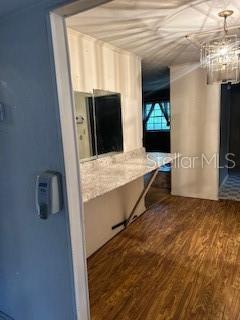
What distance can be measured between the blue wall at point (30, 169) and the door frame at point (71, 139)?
3 centimetres

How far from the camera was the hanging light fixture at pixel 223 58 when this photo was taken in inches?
77.6

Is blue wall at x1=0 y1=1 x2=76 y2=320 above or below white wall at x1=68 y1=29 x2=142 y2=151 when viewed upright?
below

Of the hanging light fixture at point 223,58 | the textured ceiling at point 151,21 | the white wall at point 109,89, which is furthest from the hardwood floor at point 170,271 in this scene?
the textured ceiling at point 151,21

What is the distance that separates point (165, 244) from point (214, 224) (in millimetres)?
855

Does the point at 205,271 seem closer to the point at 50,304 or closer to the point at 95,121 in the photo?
the point at 50,304

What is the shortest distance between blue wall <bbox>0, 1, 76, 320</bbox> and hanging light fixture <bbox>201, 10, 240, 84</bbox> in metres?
1.59

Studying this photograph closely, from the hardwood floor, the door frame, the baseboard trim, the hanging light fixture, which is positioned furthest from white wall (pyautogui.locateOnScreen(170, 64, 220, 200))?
the door frame

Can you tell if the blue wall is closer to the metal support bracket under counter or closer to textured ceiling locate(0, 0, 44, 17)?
textured ceiling locate(0, 0, 44, 17)

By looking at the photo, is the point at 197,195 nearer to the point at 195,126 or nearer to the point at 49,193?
the point at 195,126

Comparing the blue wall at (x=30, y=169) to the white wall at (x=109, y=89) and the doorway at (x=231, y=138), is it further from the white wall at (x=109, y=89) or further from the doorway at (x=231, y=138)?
the doorway at (x=231, y=138)

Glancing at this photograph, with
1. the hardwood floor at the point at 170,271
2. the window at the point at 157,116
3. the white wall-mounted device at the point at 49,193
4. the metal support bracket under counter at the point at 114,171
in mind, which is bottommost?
the hardwood floor at the point at 170,271

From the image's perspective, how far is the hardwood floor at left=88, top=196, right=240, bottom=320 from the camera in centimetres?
170

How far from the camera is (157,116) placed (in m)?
7.30

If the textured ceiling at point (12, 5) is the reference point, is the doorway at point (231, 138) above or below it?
below
